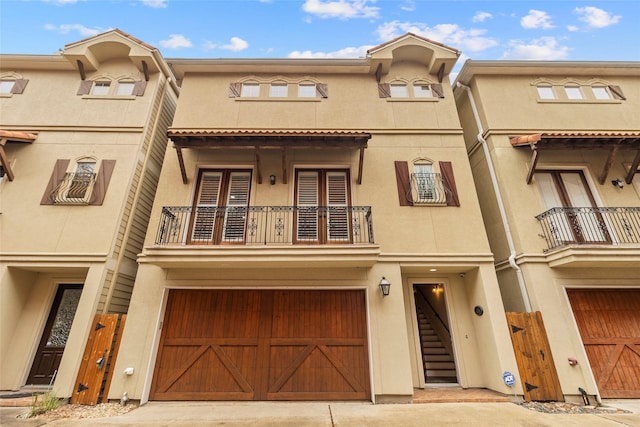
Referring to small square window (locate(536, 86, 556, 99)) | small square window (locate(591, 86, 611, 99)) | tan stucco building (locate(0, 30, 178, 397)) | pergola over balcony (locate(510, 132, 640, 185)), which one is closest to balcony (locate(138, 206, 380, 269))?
tan stucco building (locate(0, 30, 178, 397))

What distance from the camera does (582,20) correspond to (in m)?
9.34

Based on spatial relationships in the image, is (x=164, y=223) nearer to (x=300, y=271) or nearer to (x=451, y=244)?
(x=300, y=271)

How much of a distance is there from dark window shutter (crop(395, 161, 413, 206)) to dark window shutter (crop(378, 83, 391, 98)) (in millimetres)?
2657

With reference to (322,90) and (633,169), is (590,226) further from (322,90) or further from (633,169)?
(322,90)

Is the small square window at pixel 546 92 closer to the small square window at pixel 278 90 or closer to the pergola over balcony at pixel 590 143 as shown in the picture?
the pergola over balcony at pixel 590 143

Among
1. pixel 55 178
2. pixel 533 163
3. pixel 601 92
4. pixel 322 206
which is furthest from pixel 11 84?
pixel 601 92

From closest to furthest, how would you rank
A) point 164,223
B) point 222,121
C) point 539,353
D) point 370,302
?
point 539,353 → point 370,302 → point 164,223 → point 222,121

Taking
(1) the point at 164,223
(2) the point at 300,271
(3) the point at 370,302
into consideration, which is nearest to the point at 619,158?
(3) the point at 370,302

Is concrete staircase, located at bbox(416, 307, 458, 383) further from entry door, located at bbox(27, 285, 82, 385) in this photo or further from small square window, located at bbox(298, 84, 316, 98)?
entry door, located at bbox(27, 285, 82, 385)

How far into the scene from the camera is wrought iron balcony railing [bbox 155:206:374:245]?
680 cm

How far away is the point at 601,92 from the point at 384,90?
23.8 feet

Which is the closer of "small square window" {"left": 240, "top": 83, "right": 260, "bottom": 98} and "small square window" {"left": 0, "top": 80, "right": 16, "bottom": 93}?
"small square window" {"left": 0, "top": 80, "right": 16, "bottom": 93}

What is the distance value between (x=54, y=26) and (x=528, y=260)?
625 inches

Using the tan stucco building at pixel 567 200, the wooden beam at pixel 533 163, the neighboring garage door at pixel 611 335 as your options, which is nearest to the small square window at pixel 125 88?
the tan stucco building at pixel 567 200
